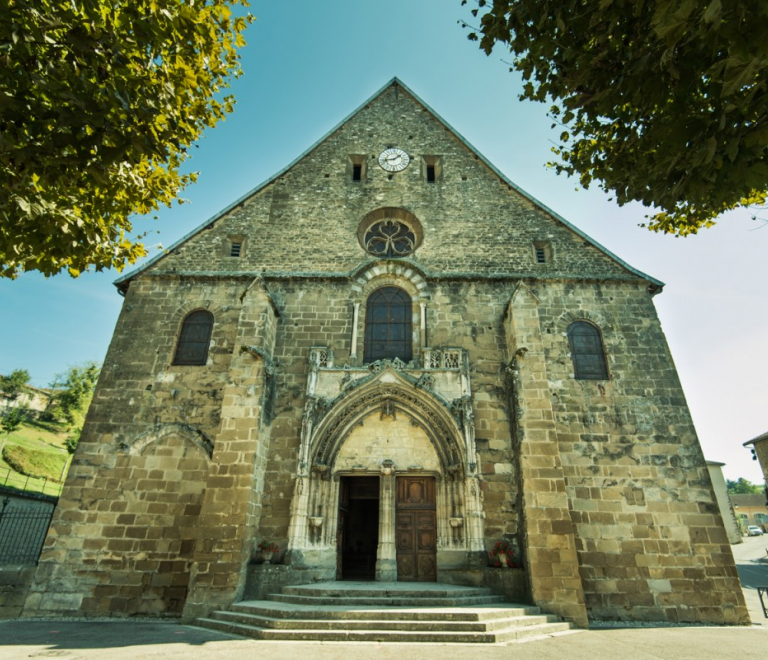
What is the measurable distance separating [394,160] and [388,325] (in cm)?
542

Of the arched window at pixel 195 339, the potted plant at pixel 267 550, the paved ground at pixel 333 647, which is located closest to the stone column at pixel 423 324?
the arched window at pixel 195 339

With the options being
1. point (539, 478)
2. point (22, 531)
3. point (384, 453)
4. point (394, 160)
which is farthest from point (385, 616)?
A: point (394, 160)

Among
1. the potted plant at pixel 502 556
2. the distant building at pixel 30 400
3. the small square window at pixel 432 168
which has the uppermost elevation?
the distant building at pixel 30 400

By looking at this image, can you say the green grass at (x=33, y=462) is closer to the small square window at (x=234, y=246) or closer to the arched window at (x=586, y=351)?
the small square window at (x=234, y=246)

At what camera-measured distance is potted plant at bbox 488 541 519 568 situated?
873 centimetres


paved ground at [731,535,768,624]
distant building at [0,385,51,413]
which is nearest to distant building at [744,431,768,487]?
paved ground at [731,535,768,624]

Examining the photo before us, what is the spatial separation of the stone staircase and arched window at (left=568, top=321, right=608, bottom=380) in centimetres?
526

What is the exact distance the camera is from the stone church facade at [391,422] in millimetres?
8867

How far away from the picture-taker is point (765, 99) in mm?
3920

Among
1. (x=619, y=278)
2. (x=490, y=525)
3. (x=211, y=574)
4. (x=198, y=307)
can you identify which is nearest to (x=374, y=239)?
(x=198, y=307)

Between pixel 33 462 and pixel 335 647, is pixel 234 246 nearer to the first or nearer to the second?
pixel 335 647

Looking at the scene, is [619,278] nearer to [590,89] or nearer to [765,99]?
[590,89]

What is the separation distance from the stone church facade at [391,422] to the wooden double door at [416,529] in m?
0.04

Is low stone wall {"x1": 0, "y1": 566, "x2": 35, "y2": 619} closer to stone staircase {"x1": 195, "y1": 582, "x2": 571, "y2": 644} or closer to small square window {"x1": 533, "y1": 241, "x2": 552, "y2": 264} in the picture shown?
stone staircase {"x1": 195, "y1": 582, "x2": 571, "y2": 644}
